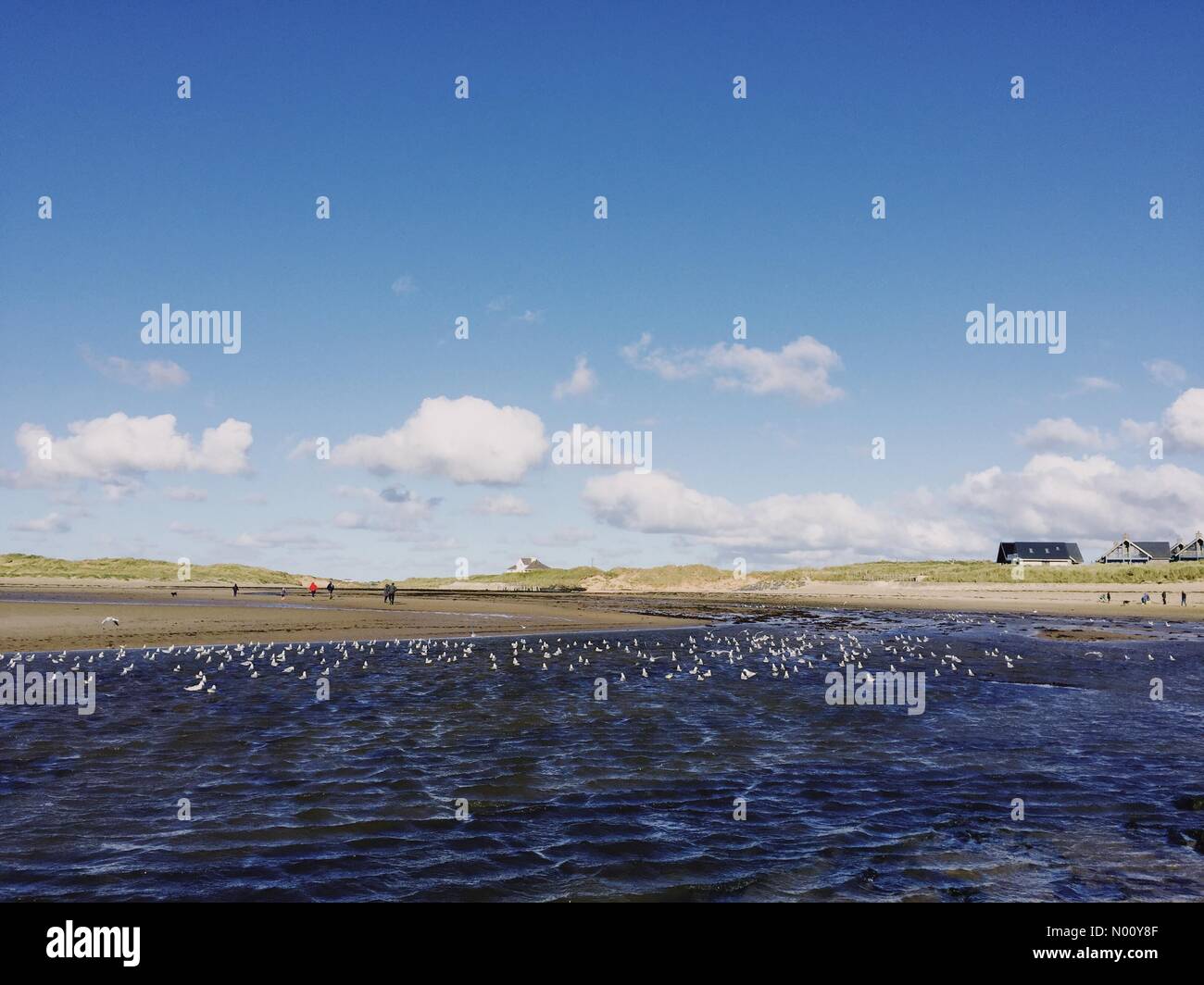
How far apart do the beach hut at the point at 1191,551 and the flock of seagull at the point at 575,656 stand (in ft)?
304

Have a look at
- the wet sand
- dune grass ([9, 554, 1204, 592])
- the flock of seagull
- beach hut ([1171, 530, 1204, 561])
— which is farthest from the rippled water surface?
beach hut ([1171, 530, 1204, 561])

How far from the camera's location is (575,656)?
34.8 meters

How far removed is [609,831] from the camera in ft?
37.2

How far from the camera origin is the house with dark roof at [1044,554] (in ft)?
422

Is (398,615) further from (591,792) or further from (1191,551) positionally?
(1191,551)

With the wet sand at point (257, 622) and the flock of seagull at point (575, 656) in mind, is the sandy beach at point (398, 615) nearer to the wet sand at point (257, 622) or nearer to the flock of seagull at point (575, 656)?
the wet sand at point (257, 622)

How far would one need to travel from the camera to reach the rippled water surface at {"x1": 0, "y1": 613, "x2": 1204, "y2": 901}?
9.55 metres

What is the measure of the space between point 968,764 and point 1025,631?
126ft

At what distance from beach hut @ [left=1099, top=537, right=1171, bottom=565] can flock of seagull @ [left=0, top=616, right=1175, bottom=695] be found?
93937 mm

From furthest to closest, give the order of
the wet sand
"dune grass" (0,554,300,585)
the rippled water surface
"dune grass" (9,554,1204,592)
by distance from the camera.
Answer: "dune grass" (0,554,300,585) < "dune grass" (9,554,1204,592) < the wet sand < the rippled water surface

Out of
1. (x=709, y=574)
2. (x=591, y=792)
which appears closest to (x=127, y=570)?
(x=709, y=574)

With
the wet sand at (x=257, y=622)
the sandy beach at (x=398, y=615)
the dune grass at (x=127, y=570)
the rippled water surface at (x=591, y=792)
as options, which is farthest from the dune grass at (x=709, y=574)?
the rippled water surface at (x=591, y=792)

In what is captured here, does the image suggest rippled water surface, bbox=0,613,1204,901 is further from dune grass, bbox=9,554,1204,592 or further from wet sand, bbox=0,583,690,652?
dune grass, bbox=9,554,1204,592
